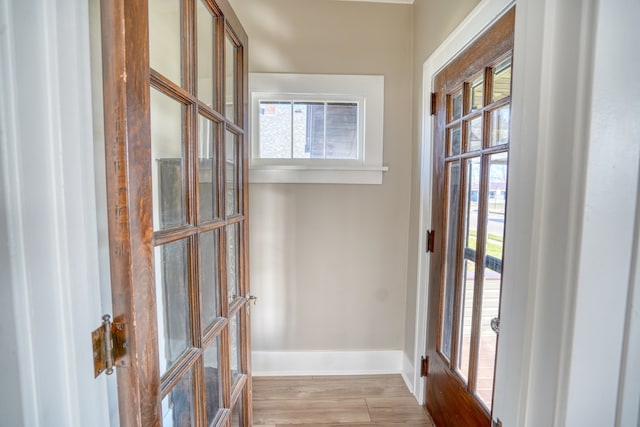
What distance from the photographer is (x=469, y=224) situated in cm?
127

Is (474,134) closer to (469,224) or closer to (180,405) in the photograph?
(469,224)

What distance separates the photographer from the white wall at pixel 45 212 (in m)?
0.41

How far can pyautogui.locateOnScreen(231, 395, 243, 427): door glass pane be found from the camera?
118 cm

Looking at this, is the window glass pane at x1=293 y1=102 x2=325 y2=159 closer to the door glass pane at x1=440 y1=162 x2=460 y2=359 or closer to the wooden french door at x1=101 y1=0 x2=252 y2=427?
the wooden french door at x1=101 y1=0 x2=252 y2=427

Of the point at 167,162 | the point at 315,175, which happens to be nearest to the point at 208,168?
the point at 167,162

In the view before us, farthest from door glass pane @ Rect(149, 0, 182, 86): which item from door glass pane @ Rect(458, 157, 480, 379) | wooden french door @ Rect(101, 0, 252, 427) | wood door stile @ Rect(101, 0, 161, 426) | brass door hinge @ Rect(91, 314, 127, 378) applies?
door glass pane @ Rect(458, 157, 480, 379)

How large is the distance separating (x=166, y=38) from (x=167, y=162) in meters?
0.34

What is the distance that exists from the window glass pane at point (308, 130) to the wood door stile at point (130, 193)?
4.54 ft

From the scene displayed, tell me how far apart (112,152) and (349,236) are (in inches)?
62.9

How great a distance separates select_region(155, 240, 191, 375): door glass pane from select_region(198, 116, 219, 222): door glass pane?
0.17 m

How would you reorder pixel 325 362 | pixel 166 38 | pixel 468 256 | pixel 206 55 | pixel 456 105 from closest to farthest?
pixel 166 38
pixel 206 55
pixel 468 256
pixel 456 105
pixel 325 362

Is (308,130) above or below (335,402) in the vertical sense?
above

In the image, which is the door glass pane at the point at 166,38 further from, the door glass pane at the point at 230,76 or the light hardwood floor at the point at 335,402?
the light hardwood floor at the point at 335,402

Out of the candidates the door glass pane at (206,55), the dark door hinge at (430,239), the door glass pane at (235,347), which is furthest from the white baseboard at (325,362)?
the door glass pane at (206,55)
